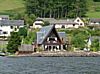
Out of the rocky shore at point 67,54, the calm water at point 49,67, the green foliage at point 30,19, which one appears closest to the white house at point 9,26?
the green foliage at point 30,19

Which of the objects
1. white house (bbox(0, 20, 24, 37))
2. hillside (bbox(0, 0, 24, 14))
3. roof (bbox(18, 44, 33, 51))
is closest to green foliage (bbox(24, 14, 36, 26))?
white house (bbox(0, 20, 24, 37))

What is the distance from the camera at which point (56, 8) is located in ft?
358

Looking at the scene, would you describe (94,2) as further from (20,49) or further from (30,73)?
(30,73)

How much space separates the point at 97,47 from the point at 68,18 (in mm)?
38357

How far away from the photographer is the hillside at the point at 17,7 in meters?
120

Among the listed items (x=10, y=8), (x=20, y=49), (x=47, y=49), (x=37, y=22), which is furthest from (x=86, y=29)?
(x=10, y=8)

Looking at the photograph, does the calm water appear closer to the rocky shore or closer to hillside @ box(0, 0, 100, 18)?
the rocky shore

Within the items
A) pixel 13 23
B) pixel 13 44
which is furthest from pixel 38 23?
pixel 13 44

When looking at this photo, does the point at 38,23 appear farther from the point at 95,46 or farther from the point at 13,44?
the point at 13,44

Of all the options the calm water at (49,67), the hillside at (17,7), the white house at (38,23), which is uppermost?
the calm water at (49,67)

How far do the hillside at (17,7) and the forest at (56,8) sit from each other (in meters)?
5.81

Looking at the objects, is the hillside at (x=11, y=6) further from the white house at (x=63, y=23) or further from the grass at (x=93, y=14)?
the white house at (x=63, y=23)

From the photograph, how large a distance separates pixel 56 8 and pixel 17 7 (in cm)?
2191

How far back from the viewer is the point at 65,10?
11000cm
